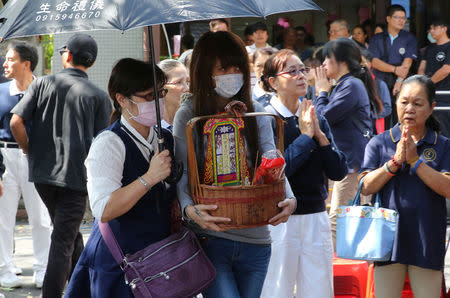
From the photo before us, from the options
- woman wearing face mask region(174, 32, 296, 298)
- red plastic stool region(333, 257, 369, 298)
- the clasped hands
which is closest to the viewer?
woman wearing face mask region(174, 32, 296, 298)

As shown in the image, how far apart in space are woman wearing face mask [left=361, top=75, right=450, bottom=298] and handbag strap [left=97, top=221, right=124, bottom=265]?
5.50ft

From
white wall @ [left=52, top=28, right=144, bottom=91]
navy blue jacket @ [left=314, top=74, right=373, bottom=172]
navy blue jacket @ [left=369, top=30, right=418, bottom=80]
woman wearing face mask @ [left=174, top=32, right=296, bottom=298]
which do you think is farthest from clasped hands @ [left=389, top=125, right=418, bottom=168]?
navy blue jacket @ [left=369, top=30, right=418, bottom=80]

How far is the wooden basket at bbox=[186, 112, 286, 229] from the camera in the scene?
10.7 ft

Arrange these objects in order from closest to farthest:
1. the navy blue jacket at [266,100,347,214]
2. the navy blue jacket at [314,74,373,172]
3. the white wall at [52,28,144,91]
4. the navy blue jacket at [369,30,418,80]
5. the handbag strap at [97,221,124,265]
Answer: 1. the handbag strap at [97,221,124,265]
2. the navy blue jacket at [266,100,347,214]
3. the navy blue jacket at [314,74,373,172]
4. the white wall at [52,28,144,91]
5. the navy blue jacket at [369,30,418,80]

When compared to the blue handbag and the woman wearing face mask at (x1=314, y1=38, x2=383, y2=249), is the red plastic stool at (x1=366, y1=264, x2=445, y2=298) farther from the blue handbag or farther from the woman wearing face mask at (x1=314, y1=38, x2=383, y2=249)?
the woman wearing face mask at (x1=314, y1=38, x2=383, y2=249)

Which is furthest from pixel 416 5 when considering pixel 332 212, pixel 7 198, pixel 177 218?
pixel 177 218

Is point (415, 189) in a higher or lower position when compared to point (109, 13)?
lower

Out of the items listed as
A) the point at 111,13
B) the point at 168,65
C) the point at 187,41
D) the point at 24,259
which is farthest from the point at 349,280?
the point at 187,41

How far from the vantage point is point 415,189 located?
4359mm

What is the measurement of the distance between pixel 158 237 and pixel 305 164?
1.48 meters

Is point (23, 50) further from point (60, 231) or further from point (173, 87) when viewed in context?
point (173, 87)

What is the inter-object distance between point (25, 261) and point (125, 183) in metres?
4.80

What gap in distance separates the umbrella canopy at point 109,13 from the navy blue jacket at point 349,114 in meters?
2.90

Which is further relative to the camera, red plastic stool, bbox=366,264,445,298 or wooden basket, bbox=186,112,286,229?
red plastic stool, bbox=366,264,445,298
